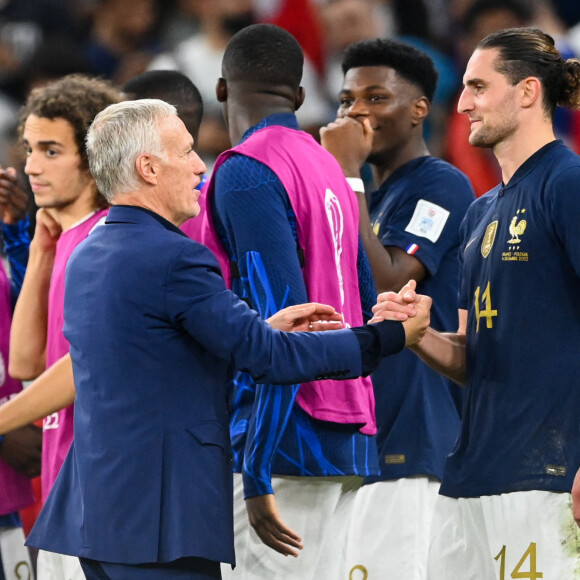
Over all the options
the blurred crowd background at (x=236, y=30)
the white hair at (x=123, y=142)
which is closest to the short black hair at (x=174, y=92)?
the white hair at (x=123, y=142)

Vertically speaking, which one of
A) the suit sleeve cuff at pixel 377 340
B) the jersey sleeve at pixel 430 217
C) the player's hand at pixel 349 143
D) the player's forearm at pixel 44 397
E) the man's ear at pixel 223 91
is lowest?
the player's forearm at pixel 44 397

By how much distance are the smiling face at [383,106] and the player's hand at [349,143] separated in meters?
0.45

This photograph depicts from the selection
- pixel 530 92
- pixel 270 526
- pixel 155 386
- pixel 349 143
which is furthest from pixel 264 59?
pixel 270 526

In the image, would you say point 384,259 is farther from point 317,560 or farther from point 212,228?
point 317,560

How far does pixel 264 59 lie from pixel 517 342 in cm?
122

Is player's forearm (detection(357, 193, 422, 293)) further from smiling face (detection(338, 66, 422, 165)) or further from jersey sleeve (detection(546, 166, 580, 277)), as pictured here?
jersey sleeve (detection(546, 166, 580, 277))

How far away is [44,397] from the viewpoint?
12.6 ft

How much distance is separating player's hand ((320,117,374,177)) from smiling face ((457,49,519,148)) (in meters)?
0.76

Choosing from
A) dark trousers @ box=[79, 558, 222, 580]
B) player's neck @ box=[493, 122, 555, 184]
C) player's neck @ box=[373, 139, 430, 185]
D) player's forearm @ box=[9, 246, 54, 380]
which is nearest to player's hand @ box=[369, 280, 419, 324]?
player's neck @ box=[493, 122, 555, 184]

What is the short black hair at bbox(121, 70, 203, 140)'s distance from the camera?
5.08 metres

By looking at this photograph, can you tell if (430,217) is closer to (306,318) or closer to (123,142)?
(306,318)

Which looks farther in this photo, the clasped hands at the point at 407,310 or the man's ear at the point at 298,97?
the man's ear at the point at 298,97

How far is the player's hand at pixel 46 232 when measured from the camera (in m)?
4.66

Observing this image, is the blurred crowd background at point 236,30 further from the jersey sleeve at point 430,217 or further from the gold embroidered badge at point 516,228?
the gold embroidered badge at point 516,228
